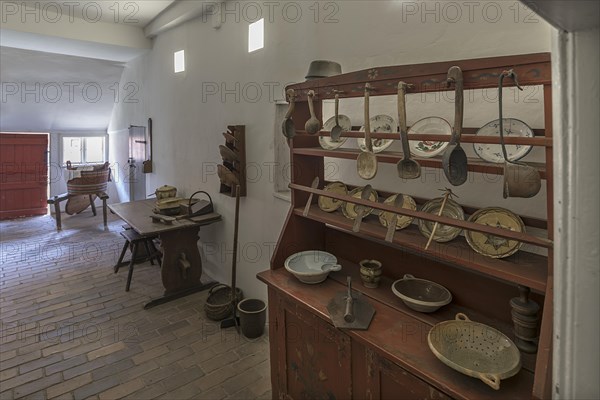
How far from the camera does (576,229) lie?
50 cm

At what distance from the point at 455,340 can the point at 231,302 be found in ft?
6.79

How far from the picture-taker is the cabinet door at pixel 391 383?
3.79 ft

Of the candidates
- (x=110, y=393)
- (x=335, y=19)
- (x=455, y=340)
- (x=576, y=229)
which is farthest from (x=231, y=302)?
(x=576, y=229)

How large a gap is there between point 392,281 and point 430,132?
733 mm

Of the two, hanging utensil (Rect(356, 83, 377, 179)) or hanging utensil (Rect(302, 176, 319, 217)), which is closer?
hanging utensil (Rect(356, 83, 377, 179))

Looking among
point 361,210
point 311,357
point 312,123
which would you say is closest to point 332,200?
point 361,210

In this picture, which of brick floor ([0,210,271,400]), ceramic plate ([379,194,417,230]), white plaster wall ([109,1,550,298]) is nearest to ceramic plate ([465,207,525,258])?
white plaster wall ([109,1,550,298])

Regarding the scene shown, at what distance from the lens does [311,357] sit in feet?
5.38

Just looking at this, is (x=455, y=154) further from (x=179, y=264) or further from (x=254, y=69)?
(x=179, y=264)

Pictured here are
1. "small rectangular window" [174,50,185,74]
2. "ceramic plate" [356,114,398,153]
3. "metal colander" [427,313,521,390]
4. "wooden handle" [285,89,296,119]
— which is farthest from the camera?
"small rectangular window" [174,50,185,74]

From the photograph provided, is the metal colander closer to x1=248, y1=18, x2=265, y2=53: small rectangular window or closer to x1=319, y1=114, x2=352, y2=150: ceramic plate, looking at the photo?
x1=319, y1=114, x2=352, y2=150: ceramic plate

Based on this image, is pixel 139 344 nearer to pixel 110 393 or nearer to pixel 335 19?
→ pixel 110 393

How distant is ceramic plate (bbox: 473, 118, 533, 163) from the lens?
1232mm

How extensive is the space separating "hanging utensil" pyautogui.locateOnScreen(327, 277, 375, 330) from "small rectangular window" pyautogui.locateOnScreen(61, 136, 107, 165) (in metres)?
7.11
